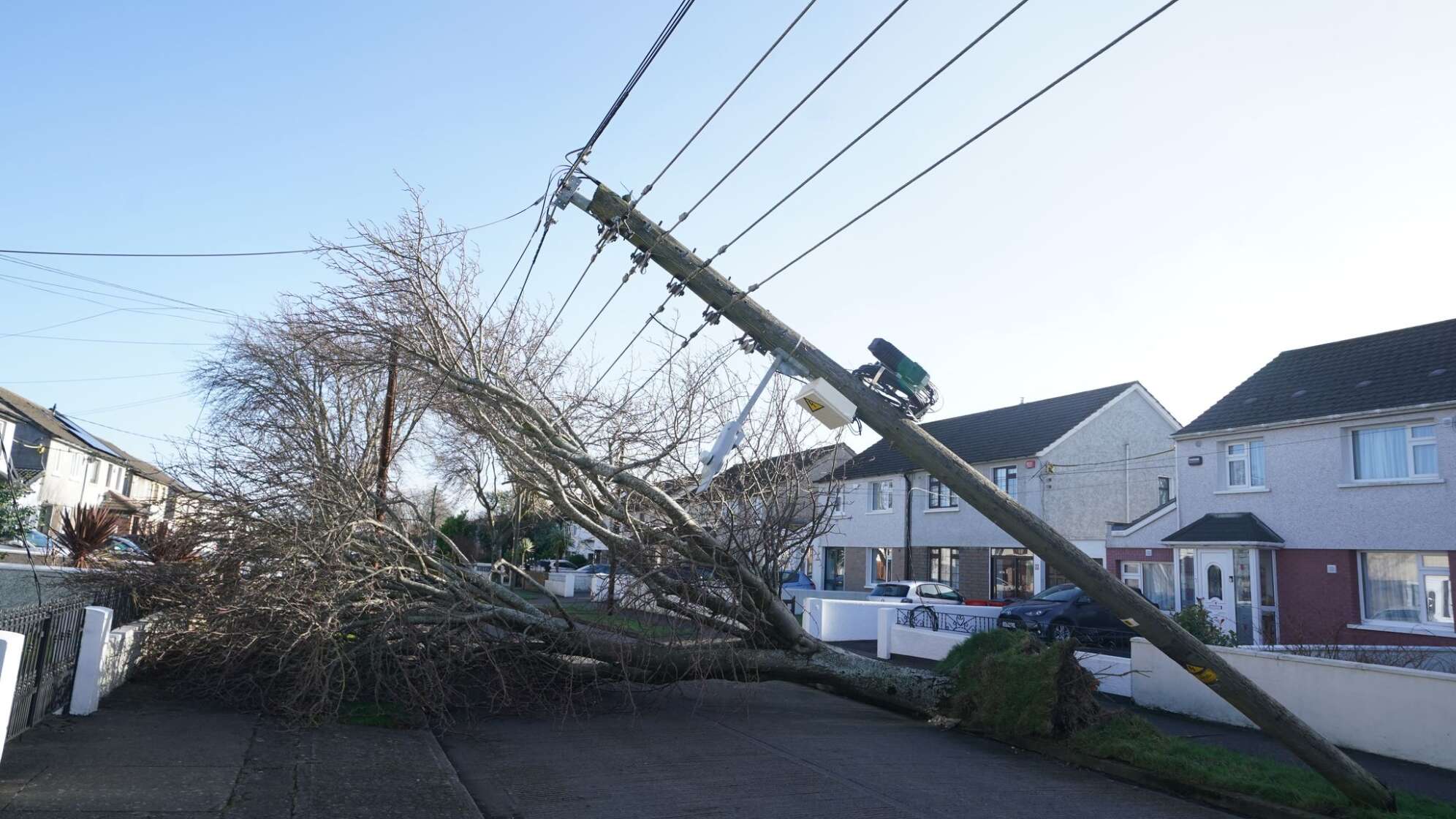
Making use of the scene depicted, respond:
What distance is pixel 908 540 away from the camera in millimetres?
34281

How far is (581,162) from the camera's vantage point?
11.4 metres

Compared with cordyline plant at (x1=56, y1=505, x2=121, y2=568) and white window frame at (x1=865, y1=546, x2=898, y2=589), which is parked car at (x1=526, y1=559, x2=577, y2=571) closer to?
white window frame at (x1=865, y1=546, x2=898, y2=589)

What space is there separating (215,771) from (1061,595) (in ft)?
56.0

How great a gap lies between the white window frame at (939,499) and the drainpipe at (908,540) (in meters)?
0.63

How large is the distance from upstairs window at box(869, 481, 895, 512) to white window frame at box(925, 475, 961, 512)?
6.25ft

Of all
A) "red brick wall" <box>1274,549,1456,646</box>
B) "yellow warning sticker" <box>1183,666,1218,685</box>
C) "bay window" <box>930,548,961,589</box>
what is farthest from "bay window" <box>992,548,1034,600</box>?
"yellow warning sticker" <box>1183,666,1218,685</box>

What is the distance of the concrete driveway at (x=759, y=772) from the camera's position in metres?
8.12

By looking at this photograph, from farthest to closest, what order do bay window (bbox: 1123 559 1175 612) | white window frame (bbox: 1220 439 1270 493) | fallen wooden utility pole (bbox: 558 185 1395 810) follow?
1. bay window (bbox: 1123 559 1175 612)
2. white window frame (bbox: 1220 439 1270 493)
3. fallen wooden utility pole (bbox: 558 185 1395 810)

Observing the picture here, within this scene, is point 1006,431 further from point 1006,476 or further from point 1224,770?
point 1224,770

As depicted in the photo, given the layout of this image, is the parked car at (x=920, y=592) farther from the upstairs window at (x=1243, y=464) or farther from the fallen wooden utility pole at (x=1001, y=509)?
the fallen wooden utility pole at (x=1001, y=509)

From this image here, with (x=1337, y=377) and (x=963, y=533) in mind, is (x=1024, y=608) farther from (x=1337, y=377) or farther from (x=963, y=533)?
(x=963, y=533)

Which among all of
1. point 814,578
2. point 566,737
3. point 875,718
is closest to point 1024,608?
point 875,718

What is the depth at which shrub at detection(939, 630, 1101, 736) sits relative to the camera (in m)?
11.0

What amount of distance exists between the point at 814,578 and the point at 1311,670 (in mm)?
29894
